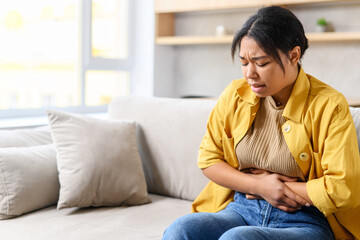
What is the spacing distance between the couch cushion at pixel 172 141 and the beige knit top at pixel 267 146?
0.54 meters

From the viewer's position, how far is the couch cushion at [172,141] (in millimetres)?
2092

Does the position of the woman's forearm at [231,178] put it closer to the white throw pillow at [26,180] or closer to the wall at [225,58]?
the white throw pillow at [26,180]

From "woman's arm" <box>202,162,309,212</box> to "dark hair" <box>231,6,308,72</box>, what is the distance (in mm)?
336

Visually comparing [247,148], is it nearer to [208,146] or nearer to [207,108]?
[208,146]

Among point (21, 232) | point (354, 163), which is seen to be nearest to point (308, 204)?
point (354, 163)

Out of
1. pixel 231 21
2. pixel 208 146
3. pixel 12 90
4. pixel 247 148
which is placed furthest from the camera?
pixel 231 21

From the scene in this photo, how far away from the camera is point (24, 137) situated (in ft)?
6.99

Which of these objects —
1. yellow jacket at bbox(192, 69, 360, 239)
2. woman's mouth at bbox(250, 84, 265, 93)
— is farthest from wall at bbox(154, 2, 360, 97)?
woman's mouth at bbox(250, 84, 265, 93)

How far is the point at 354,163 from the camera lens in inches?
53.7

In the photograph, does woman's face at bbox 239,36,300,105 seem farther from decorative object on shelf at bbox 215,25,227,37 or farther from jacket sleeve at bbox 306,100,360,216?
decorative object on shelf at bbox 215,25,227,37

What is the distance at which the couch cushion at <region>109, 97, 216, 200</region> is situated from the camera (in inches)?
82.4

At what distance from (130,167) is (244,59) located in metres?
0.85

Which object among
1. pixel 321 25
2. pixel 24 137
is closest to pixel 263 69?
pixel 24 137

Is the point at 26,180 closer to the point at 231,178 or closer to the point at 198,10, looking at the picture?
the point at 231,178
